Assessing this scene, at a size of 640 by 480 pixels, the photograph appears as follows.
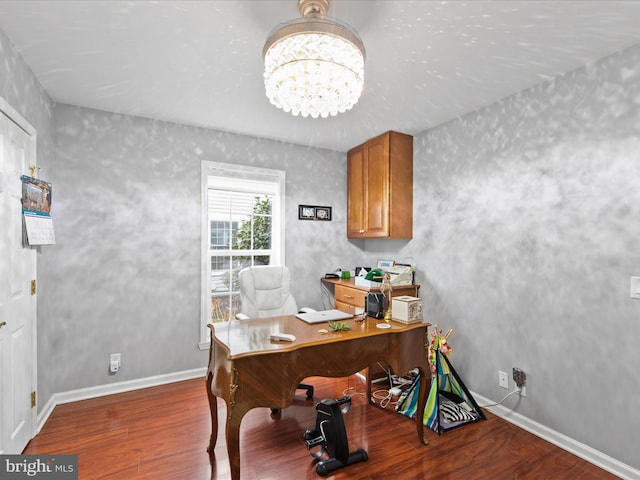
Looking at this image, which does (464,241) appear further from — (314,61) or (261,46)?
(261,46)

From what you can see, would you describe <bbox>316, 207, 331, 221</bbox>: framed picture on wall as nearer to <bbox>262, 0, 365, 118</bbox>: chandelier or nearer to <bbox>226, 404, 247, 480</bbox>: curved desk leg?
<bbox>262, 0, 365, 118</bbox>: chandelier

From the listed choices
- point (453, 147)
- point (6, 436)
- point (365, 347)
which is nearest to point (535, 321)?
point (365, 347)

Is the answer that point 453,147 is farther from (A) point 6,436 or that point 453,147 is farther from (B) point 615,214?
(A) point 6,436

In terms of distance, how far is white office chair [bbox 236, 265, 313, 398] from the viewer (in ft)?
8.87

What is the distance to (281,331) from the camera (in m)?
2.00

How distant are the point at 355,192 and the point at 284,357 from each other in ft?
8.72

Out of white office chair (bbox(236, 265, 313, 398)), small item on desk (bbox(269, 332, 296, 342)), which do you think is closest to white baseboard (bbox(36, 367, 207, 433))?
white office chair (bbox(236, 265, 313, 398))

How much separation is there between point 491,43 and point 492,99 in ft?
2.72

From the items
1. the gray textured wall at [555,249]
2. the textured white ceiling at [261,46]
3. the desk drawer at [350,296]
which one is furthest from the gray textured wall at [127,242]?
the gray textured wall at [555,249]

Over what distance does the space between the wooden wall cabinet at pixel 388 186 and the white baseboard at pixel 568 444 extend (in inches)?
70.2

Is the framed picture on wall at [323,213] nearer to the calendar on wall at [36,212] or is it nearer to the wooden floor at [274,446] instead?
the wooden floor at [274,446]

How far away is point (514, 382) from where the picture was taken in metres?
2.47

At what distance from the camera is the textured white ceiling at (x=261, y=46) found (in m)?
1.63

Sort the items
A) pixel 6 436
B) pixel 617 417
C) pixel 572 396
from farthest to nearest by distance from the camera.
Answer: pixel 572 396 → pixel 617 417 → pixel 6 436
